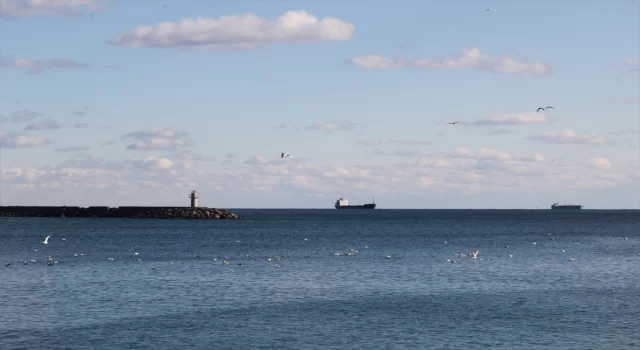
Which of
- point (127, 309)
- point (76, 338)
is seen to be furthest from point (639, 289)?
point (76, 338)

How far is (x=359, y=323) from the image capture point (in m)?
48.4

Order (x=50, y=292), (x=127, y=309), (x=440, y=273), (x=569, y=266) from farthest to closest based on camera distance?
(x=569, y=266), (x=440, y=273), (x=50, y=292), (x=127, y=309)

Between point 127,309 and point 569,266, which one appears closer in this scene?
point 127,309

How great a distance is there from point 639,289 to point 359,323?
28.1m

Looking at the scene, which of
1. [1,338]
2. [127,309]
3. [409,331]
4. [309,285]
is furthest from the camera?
[309,285]

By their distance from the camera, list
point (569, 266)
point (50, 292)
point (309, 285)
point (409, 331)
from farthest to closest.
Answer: point (569, 266) < point (309, 285) < point (50, 292) < point (409, 331)

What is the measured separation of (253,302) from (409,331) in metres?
14.1

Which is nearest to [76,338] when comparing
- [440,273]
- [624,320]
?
[624,320]

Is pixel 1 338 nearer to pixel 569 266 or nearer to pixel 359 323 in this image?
pixel 359 323

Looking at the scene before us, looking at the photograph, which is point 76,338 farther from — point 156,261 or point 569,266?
point 569,266

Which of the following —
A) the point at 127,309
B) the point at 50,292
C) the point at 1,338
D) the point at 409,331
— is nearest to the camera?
the point at 1,338

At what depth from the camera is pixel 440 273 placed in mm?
77812

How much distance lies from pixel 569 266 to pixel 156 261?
44.4 metres

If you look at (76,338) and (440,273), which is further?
(440,273)
